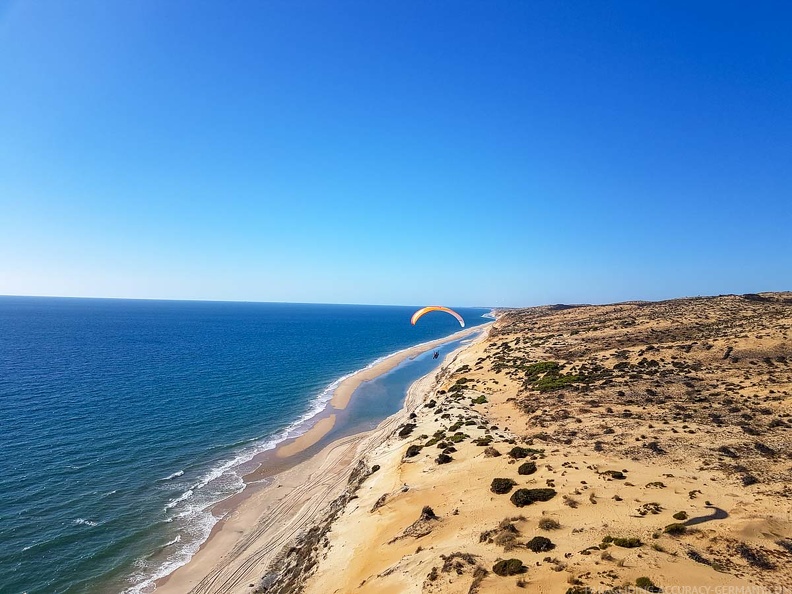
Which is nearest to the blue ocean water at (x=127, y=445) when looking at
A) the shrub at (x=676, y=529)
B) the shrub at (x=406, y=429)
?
the shrub at (x=406, y=429)

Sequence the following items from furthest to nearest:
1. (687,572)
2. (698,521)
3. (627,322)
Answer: (627,322)
(698,521)
(687,572)

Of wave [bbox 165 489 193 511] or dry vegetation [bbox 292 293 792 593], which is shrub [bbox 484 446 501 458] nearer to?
dry vegetation [bbox 292 293 792 593]

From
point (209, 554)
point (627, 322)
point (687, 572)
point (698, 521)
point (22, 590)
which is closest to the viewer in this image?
point (687, 572)

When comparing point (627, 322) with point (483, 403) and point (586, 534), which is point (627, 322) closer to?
point (483, 403)

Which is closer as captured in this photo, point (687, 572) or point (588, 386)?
point (687, 572)

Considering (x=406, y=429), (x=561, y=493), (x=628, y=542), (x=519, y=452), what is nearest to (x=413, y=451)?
(x=406, y=429)

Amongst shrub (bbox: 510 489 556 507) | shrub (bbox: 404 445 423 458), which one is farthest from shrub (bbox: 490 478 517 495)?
shrub (bbox: 404 445 423 458)

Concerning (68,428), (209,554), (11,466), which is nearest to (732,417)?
(209,554)
